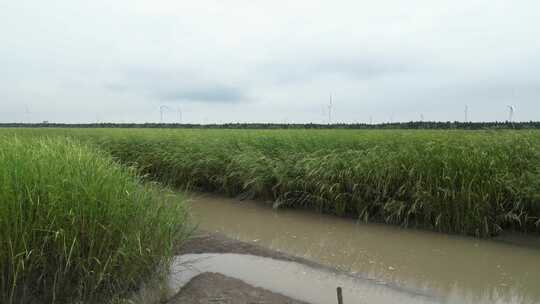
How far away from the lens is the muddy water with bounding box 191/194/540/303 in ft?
12.8

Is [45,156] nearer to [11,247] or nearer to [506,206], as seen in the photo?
[11,247]

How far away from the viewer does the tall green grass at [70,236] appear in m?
2.69

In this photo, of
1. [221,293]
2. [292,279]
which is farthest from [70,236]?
[292,279]

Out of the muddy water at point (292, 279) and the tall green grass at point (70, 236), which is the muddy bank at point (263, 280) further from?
the tall green grass at point (70, 236)

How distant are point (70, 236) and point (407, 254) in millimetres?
3777

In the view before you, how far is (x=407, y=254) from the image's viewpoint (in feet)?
15.9

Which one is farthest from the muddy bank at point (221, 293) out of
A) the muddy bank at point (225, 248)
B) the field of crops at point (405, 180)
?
the field of crops at point (405, 180)

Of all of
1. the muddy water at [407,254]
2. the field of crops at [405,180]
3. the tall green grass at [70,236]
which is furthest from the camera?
the field of crops at [405,180]

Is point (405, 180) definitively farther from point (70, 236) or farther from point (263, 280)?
point (70, 236)

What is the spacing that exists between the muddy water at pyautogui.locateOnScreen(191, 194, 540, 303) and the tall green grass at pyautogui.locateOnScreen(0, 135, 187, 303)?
1701mm

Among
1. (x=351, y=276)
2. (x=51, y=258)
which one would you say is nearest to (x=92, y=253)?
(x=51, y=258)

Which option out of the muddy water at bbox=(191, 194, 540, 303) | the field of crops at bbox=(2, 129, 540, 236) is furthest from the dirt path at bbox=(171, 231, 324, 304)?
the field of crops at bbox=(2, 129, 540, 236)

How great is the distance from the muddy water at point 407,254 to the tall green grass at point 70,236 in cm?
170

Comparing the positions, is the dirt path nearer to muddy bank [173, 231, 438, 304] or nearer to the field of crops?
muddy bank [173, 231, 438, 304]
